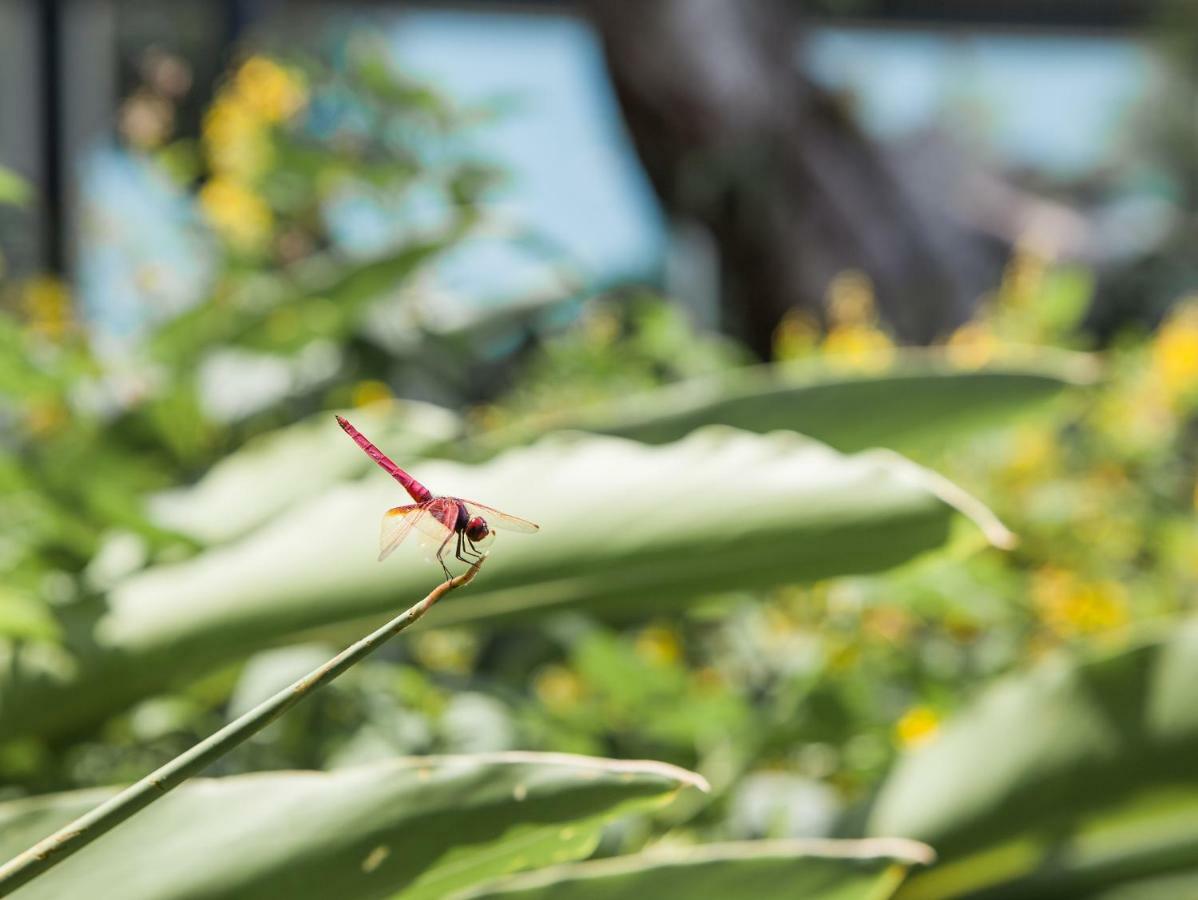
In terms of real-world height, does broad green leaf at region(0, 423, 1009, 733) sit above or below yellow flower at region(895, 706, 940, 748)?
below

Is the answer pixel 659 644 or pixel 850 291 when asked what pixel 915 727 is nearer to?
pixel 659 644

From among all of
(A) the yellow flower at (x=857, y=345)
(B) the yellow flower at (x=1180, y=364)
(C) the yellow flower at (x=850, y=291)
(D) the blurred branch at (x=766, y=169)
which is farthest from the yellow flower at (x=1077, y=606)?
(D) the blurred branch at (x=766, y=169)

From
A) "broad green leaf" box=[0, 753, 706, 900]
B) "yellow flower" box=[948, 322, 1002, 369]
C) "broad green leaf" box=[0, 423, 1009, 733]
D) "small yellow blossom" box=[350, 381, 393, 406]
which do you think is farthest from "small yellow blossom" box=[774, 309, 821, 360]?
"broad green leaf" box=[0, 753, 706, 900]

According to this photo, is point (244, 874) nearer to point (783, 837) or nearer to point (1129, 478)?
point (783, 837)

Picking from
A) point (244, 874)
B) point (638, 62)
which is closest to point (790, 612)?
point (244, 874)

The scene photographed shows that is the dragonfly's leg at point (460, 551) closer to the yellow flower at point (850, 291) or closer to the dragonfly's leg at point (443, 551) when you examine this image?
the dragonfly's leg at point (443, 551)

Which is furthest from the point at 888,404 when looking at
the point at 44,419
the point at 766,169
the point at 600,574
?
the point at 766,169

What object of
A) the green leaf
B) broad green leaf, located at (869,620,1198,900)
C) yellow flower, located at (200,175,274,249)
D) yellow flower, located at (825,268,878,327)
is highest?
yellow flower, located at (825,268,878,327)

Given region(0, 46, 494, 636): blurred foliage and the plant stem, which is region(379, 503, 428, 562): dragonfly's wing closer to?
the plant stem
